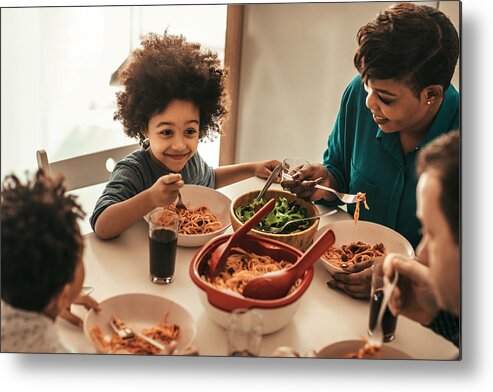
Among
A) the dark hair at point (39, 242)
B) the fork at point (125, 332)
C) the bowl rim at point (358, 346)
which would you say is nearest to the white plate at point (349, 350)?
the bowl rim at point (358, 346)

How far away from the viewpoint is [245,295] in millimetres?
1677

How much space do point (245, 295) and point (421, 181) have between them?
0.48m

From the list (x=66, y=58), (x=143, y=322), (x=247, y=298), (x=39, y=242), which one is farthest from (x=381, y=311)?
(x=66, y=58)

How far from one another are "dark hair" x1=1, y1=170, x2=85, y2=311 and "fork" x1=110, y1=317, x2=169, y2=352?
15cm

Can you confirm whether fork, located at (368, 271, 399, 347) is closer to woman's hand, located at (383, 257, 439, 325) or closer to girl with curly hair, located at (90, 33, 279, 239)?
woman's hand, located at (383, 257, 439, 325)

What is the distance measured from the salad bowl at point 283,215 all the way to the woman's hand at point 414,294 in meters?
0.23

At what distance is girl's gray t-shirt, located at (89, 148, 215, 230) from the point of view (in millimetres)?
1843

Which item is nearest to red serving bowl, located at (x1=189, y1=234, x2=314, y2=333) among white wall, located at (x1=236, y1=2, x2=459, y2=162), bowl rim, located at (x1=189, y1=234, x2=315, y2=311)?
bowl rim, located at (x1=189, y1=234, x2=315, y2=311)

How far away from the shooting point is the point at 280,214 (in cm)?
188

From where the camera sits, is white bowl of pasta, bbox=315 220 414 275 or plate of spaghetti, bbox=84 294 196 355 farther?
white bowl of pasta, bbox=315 220 414 275

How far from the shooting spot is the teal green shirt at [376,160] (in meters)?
1.78

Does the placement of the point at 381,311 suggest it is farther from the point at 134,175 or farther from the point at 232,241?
the point at 134,175

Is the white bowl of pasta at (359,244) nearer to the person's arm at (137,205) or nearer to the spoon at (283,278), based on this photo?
the spoon at (283,278)

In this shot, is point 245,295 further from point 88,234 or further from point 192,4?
point 192,4
